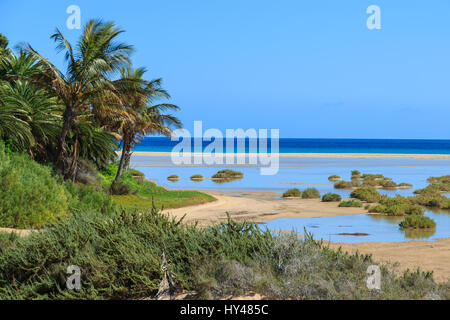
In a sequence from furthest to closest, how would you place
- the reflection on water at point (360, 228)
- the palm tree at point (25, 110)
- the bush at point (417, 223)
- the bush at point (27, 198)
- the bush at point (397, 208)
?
the bush at point (397, 208)
the palm tree at point (25, 110)
the bush at point (417, 223)
the reflection on water at point (360, 228)
the bush at point (27, 198)

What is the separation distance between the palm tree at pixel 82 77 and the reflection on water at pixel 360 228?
875 cm

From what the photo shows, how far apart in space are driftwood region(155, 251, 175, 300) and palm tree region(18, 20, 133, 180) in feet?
51.8

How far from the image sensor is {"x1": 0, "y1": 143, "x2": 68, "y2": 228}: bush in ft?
52.0

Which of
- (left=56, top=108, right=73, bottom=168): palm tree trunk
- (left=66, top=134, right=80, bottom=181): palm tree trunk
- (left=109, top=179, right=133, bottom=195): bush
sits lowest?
(left=109, top=179, right=133, bottom=195): bush

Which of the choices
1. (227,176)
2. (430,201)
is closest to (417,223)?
(430,201)

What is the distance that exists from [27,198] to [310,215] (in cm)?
1245

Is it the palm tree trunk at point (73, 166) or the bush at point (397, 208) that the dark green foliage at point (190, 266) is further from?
the bush at point (397, 208)

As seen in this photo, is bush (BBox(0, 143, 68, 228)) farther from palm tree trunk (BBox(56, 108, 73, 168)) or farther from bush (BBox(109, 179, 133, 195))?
bush (BBox(109, 179, 133, 195))

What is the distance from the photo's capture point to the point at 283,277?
7191mm

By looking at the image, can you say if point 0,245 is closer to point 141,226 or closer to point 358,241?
point 141,226

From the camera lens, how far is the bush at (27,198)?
15.9 m

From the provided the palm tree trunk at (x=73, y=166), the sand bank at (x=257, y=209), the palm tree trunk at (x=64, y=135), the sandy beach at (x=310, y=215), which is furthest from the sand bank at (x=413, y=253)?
the palm tree trunk at (x=64, y=135)

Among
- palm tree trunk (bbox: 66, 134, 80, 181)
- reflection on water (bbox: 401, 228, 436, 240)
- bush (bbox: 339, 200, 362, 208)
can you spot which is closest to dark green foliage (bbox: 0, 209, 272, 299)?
reflection on water (bbox: 401, 228, 436, 240)
